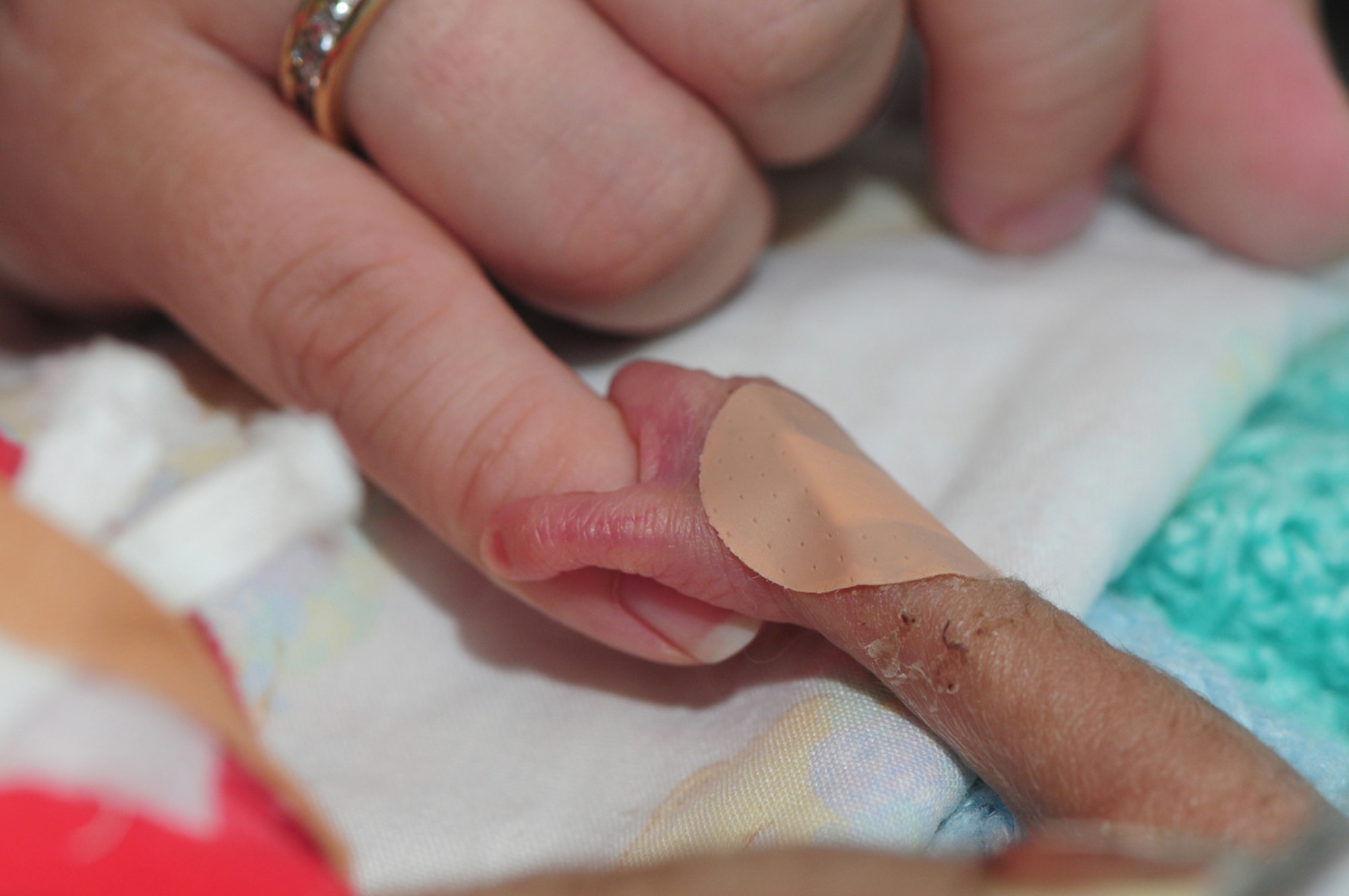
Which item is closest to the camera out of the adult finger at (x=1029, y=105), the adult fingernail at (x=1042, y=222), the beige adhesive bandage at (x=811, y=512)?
the beige adhesive bandage at (x=811, y=512)

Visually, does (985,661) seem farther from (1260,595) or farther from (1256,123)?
(1256,123)

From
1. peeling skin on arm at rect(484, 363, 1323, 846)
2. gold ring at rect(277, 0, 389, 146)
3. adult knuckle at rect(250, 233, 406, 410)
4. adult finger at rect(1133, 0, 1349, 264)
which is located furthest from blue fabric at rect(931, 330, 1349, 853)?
gold ring at rect(277, 0, 389, 146)

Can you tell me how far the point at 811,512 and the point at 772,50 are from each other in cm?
34

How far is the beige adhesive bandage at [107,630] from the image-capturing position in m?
0.33

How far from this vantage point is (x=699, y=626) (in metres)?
0.62

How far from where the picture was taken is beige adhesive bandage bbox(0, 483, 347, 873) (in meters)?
0.33

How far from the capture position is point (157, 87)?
739 mm

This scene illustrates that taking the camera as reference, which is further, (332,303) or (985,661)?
(332,303)

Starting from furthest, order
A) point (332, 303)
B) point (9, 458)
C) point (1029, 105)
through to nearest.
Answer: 1. point (1029, 105)
2. point (332, 303)
3. point (9, 458)

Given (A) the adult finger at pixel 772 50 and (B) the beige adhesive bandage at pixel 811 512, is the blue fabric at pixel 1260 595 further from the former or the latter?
(A) the adult finger at pixel 772 50

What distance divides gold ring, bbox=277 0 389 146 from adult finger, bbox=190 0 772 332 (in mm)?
11

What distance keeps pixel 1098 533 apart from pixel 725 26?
414mm

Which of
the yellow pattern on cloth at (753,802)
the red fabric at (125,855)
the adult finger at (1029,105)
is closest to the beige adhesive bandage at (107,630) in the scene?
the red fabric at (125,855)

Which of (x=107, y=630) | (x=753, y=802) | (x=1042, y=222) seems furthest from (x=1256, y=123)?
(x=107, y=630)
